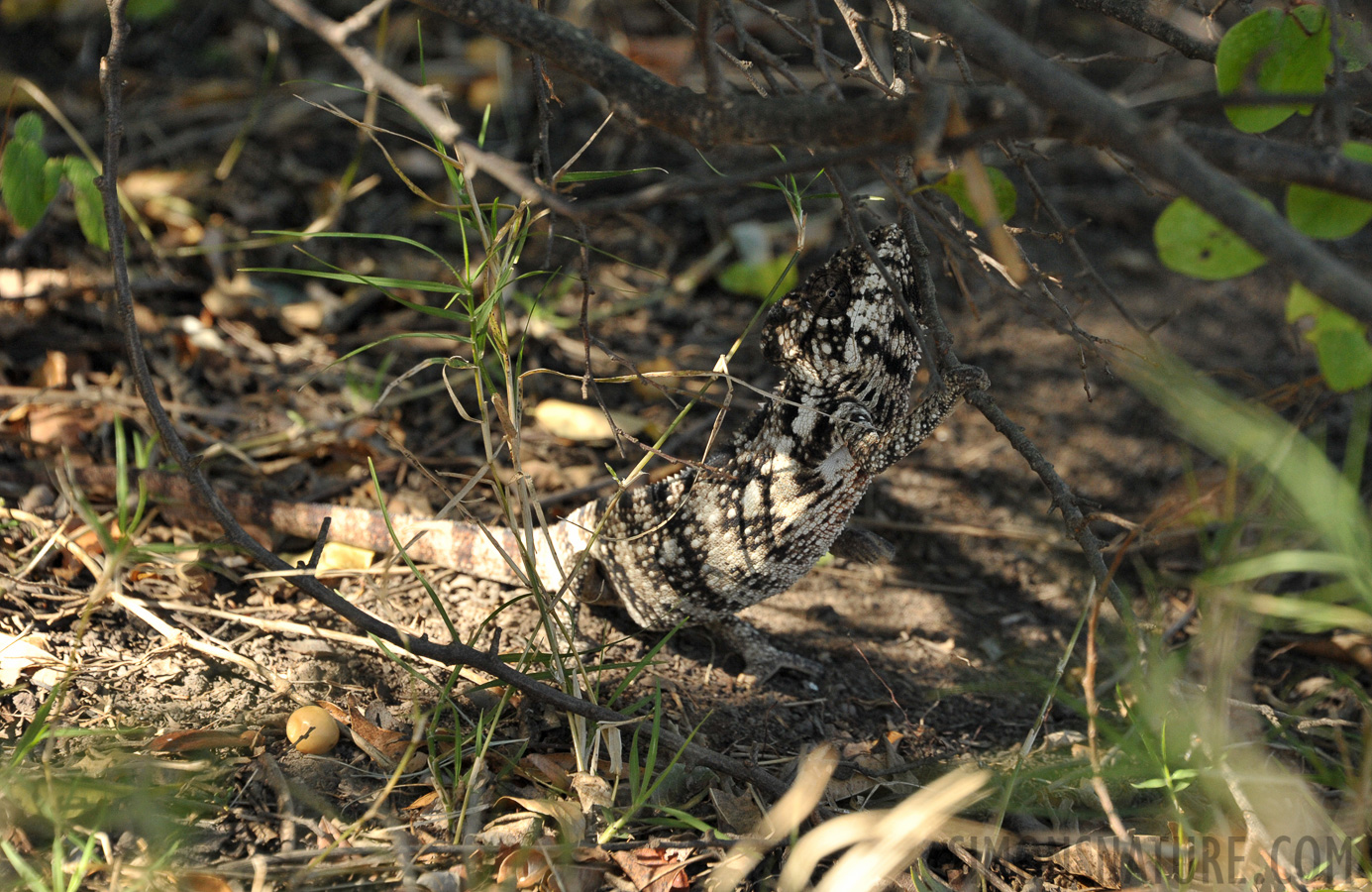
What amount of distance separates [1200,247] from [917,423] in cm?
113

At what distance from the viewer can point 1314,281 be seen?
1129 mm

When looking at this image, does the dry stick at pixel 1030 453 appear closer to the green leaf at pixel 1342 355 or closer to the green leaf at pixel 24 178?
the green leaf at pixel 1342 355

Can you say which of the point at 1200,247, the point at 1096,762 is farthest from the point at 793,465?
the point at 1200,247

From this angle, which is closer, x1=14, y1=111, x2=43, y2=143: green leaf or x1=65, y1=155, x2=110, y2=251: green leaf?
x1=14, y1=111, x2=43, y2=143: green leaf

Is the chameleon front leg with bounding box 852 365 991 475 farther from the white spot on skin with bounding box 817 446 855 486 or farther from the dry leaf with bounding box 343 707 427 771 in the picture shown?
the dry leaf with bounding box 343 707 427 771

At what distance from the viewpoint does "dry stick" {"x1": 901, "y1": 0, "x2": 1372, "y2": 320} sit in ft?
3.69

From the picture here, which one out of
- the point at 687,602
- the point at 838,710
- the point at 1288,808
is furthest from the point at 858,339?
the point at 1288,808

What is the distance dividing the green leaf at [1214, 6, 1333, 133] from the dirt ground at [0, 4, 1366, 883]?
525 millimetres

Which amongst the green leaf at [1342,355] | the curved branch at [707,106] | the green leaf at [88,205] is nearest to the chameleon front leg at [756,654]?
the green leaf at [1342,355]

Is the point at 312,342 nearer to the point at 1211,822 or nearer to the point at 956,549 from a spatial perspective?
the point at 956,549

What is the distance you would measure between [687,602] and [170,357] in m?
2.76

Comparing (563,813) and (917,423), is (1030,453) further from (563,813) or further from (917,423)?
(563,813)

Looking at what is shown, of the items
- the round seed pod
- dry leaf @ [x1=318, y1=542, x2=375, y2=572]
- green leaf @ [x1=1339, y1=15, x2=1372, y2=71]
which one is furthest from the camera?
dry leaf @ [x1=318, y1=542, x2=375, y2=572]

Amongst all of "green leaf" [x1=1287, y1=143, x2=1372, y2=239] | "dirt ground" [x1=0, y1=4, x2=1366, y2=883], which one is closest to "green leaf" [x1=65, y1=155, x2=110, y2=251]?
"dirt ground" [x1=0, y1=4, x2=1366, y2=883]
